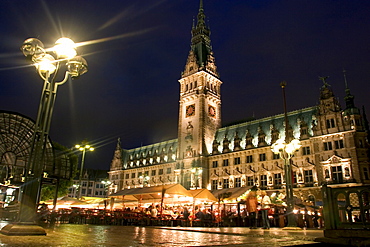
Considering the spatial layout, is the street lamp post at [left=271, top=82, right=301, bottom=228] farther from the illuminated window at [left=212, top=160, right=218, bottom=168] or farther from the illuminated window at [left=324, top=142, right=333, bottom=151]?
the illuminated window at [left=212, top=160, right=218, bottom=168]

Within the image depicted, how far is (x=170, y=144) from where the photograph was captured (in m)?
71.2

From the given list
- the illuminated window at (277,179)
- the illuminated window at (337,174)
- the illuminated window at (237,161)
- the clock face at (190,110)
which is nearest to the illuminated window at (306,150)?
the illuminated window at (337,174)

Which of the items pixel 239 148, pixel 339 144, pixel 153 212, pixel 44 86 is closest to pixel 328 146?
pixel 339 144

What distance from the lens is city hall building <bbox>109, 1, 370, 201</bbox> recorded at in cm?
3969

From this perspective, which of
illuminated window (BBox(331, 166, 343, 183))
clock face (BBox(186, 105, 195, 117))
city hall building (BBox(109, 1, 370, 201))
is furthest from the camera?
clock face (BBox(186, 105, 195, 117))

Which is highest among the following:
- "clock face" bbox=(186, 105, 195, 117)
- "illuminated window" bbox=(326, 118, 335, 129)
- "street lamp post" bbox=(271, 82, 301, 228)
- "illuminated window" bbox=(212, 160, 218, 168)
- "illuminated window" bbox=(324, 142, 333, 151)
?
"clock face" bbox=(186, 105, 195, 117)

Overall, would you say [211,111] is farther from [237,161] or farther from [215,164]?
[237,161]

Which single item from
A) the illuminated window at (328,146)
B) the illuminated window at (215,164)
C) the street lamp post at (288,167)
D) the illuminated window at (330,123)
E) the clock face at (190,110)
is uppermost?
the clock face at (190,110)

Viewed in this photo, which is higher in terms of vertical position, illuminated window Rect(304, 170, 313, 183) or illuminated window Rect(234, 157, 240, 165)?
illuminated window Rect(234, 157, 240, 165)

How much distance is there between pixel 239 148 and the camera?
5250 centimetres

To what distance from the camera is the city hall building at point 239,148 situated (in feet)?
130

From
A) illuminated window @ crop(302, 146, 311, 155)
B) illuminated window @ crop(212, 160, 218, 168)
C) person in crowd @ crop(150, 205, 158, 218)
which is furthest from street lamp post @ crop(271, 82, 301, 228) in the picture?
illuminated window @ crop(212, 160, 218, 168)

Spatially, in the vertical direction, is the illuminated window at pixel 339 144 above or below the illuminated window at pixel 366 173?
above

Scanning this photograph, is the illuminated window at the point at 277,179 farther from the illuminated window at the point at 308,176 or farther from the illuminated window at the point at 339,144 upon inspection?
the illuminated window at the point at 339,144
